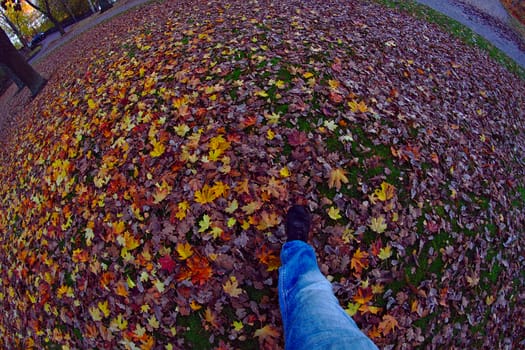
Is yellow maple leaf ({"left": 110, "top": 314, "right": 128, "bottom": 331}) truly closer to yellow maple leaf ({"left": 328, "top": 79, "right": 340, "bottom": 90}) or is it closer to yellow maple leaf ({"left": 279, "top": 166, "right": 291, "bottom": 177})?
yellow maple leaf ({"left": 279, "top": 166, "right": 291, "bottom": 177})

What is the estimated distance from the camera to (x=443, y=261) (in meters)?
2.66

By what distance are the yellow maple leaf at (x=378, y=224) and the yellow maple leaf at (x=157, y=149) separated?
2.13 meters

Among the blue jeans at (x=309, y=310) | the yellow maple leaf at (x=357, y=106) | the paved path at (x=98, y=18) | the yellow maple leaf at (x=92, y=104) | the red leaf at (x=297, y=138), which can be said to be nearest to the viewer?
the blue jeans at (x=309, y=310)

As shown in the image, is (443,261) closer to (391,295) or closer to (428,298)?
(428,298)

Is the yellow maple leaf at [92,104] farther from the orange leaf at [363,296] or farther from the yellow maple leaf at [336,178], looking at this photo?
the orange leaf at [363,296]

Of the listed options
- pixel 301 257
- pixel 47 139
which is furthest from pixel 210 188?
pixel 47 139

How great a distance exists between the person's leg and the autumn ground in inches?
8.1

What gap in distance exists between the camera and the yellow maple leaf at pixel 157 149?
3021 millimetres

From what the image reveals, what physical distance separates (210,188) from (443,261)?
2195 millimetres

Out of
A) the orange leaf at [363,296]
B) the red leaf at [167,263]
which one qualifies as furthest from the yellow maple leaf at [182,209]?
the orange leaf at [363,296]

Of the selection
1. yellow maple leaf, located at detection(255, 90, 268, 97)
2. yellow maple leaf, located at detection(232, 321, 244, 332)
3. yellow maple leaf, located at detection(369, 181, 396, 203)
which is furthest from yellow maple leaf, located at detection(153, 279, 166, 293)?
yellow maple leaf, located at detection(255, 90, 268, 97)

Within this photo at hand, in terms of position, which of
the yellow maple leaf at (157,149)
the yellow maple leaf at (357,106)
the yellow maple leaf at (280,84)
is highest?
the yellow maple leaf at (280,84)

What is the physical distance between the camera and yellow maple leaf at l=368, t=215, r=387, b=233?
8.48 feet

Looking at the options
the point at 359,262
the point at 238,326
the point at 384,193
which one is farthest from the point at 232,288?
the point at 384,193
